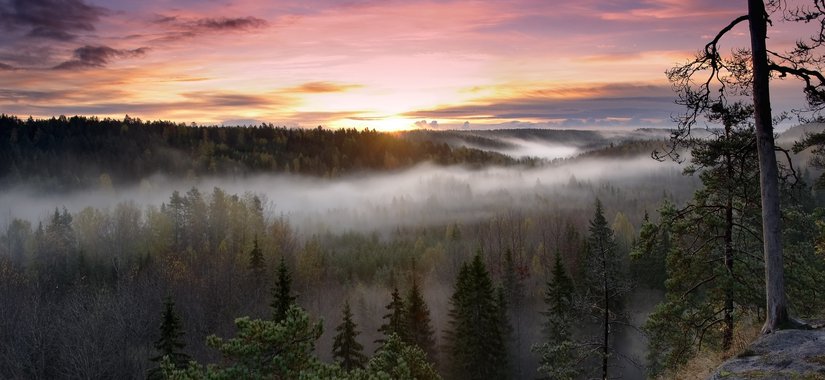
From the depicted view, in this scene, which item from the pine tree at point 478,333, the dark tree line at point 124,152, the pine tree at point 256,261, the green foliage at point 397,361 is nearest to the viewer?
the green foliage at point 397,361

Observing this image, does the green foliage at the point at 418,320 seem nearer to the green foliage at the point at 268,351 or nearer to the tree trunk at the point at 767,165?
the green foliage at the point at 268,351

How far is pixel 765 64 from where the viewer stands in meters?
13.1

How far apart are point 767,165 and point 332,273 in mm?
91738

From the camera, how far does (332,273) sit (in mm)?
100750

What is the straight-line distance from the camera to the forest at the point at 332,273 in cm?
1803

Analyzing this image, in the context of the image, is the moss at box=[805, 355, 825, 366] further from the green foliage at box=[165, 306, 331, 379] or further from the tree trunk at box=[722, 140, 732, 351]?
the green foliage at box=[165, 306, 331, 379]

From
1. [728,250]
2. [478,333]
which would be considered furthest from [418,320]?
[728,250]

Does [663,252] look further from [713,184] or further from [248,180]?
[248,180]

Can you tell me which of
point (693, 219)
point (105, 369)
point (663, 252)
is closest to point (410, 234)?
point (663, 252)

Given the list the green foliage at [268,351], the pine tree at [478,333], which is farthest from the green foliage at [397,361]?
the pine tree at [478,333]

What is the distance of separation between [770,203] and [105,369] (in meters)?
45.9

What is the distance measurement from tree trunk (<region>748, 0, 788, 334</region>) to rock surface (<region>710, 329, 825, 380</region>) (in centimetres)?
76

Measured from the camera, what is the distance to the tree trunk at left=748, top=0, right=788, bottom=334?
42.8ft

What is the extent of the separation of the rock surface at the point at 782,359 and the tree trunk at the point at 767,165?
0.76 m
